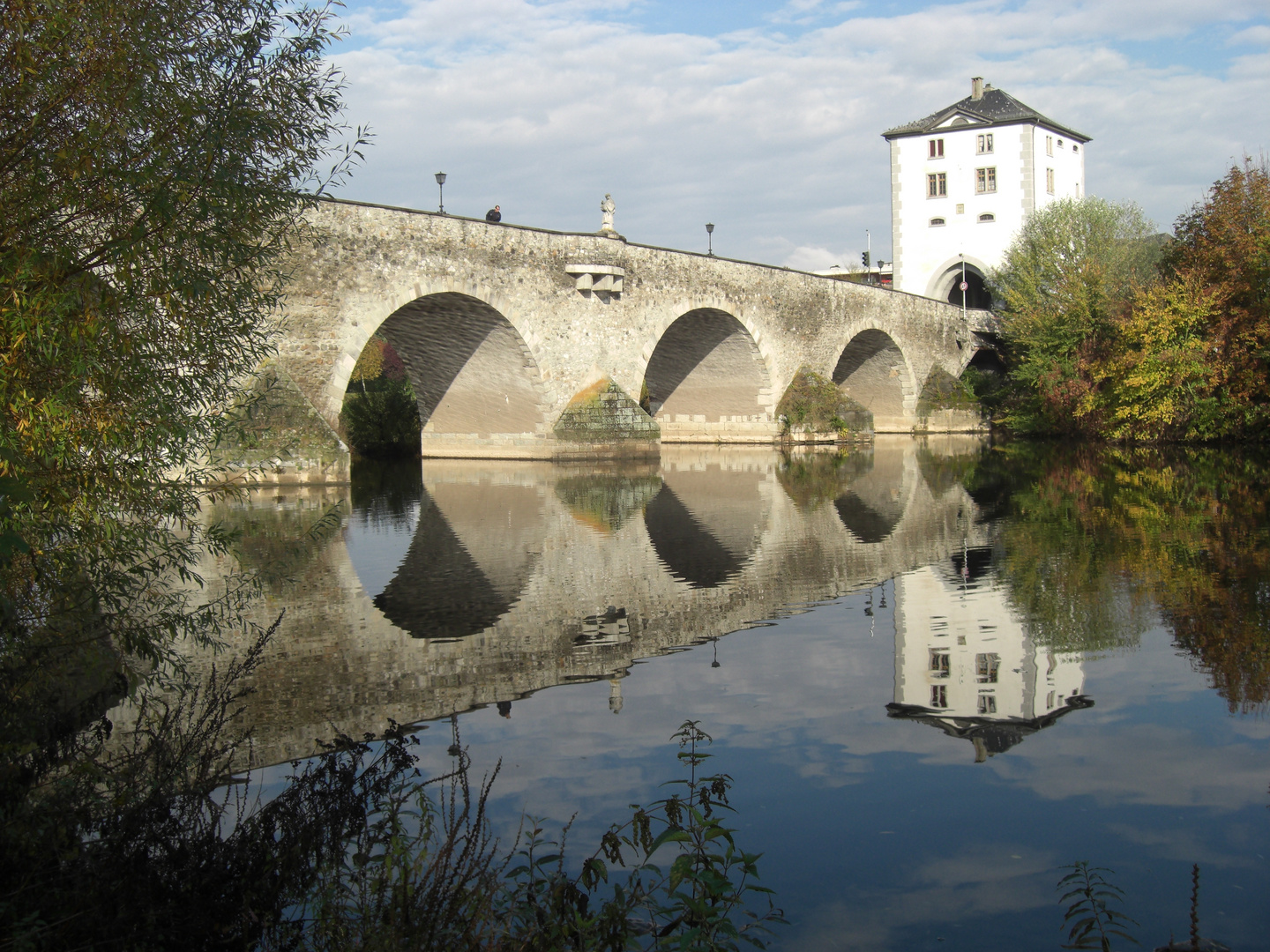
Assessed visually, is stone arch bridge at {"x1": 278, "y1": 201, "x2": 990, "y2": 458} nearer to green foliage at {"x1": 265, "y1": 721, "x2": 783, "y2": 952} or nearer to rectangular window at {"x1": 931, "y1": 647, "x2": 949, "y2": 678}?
rectangular window at {"x1": 931, "y1": 647, "x2": 949, "y2": 678}

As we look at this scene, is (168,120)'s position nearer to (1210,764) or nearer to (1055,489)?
(1210,764)

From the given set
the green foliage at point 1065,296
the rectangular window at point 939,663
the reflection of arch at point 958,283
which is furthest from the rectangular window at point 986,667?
the reflection of arch at point 958,283

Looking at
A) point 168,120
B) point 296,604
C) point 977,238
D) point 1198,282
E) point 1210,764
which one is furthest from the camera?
point 977,238

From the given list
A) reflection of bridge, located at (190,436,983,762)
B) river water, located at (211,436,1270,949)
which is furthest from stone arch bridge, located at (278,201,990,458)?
river water, located at (211,436,1270,949)

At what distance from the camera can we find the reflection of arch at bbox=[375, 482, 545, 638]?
24.1 ft

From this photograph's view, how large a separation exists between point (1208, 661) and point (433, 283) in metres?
15.1

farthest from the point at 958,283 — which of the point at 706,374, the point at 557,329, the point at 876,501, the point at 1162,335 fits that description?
the point at 876,501

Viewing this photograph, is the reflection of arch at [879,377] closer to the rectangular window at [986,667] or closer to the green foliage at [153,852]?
the rectangular window at [986,667]

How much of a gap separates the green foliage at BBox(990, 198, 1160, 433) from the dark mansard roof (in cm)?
360

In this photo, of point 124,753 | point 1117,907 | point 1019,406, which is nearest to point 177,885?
point 124,753

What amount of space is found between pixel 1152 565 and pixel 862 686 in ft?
14.6

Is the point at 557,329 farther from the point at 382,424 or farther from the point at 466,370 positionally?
the point at 382,424

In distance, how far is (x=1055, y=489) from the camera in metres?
15.8

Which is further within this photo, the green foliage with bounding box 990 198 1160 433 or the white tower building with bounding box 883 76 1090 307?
the white tower building with bounding box 883 76 1090 307
